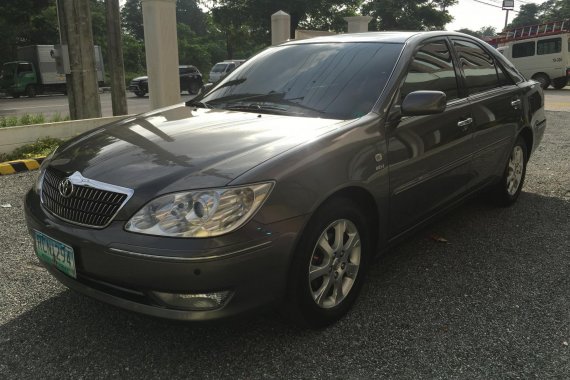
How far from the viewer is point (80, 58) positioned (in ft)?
25.0

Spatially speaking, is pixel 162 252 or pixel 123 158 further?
pixel 123 158

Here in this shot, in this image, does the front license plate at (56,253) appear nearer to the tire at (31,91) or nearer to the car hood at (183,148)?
the car hood at (183,148)

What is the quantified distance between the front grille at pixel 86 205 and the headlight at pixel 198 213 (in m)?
0.14

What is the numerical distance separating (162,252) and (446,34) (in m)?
2.83

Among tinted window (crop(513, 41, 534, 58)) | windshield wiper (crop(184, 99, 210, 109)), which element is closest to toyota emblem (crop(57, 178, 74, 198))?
windshield wiper (crop(184, 99, 210, 109))

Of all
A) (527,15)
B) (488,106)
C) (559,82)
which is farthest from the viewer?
(527,15)

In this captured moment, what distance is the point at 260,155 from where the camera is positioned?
7.44ft

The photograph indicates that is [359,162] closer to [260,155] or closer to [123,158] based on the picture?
[260,155]

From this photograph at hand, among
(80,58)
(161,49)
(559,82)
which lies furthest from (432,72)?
(559,82)

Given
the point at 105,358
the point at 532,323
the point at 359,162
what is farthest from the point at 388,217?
the point at 105,358

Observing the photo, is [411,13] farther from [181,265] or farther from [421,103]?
[181,265]

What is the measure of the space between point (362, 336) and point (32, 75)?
85.7ft

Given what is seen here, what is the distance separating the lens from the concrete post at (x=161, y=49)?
789 centimetres

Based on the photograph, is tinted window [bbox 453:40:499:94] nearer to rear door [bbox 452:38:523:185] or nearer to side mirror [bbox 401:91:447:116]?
rear door [bbox 452:38:523:185]
